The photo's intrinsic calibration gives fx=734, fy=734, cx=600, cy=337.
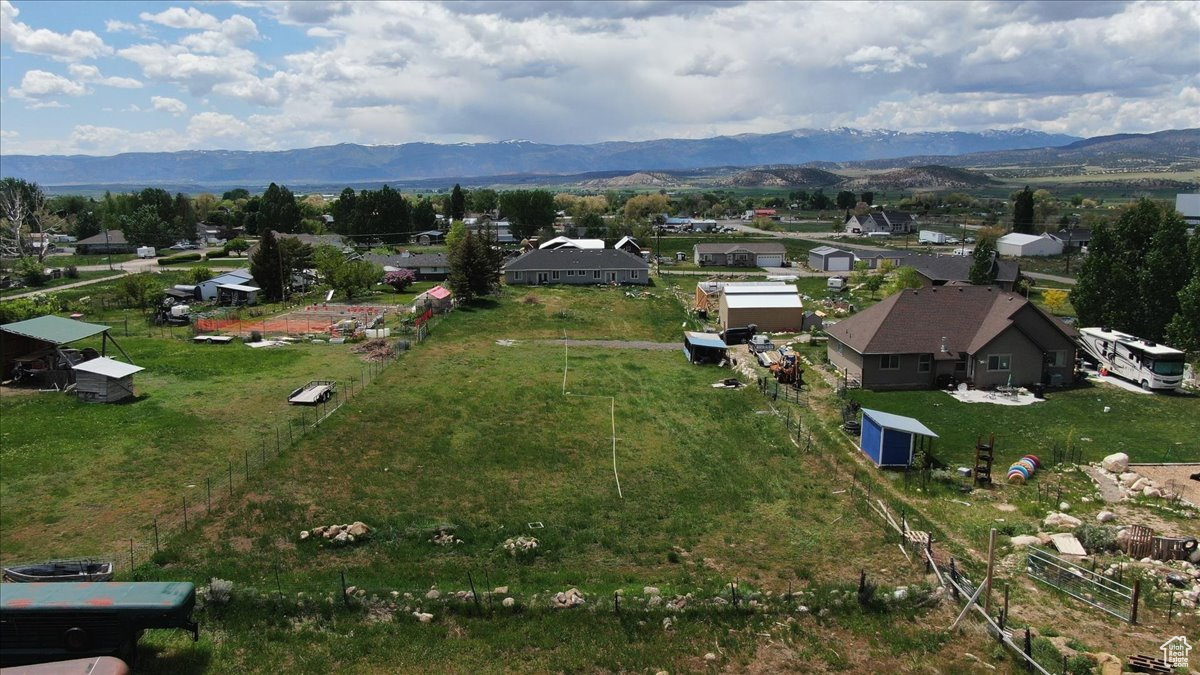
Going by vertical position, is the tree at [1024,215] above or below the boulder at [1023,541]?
above

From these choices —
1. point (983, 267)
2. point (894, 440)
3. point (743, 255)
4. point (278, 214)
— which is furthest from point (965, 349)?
point (278, 214)

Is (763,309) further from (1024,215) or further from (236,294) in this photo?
(1024,215)

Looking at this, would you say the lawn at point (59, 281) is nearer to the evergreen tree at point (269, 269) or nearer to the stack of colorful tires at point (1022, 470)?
the evergreen tree at point (269, 269)

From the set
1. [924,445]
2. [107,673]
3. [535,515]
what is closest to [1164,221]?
[924,445]

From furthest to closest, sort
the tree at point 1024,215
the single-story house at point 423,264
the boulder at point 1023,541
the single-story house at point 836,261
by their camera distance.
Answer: the tree at point 1024,215 → the single-story house at point 836,261 → the single-story house at point 423,264 → the boulder at point 1023,541

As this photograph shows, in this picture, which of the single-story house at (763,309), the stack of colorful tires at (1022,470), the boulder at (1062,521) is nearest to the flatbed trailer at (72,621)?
the boulder at (1062,521)

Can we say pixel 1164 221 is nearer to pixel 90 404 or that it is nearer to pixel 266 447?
pixel 266 447
